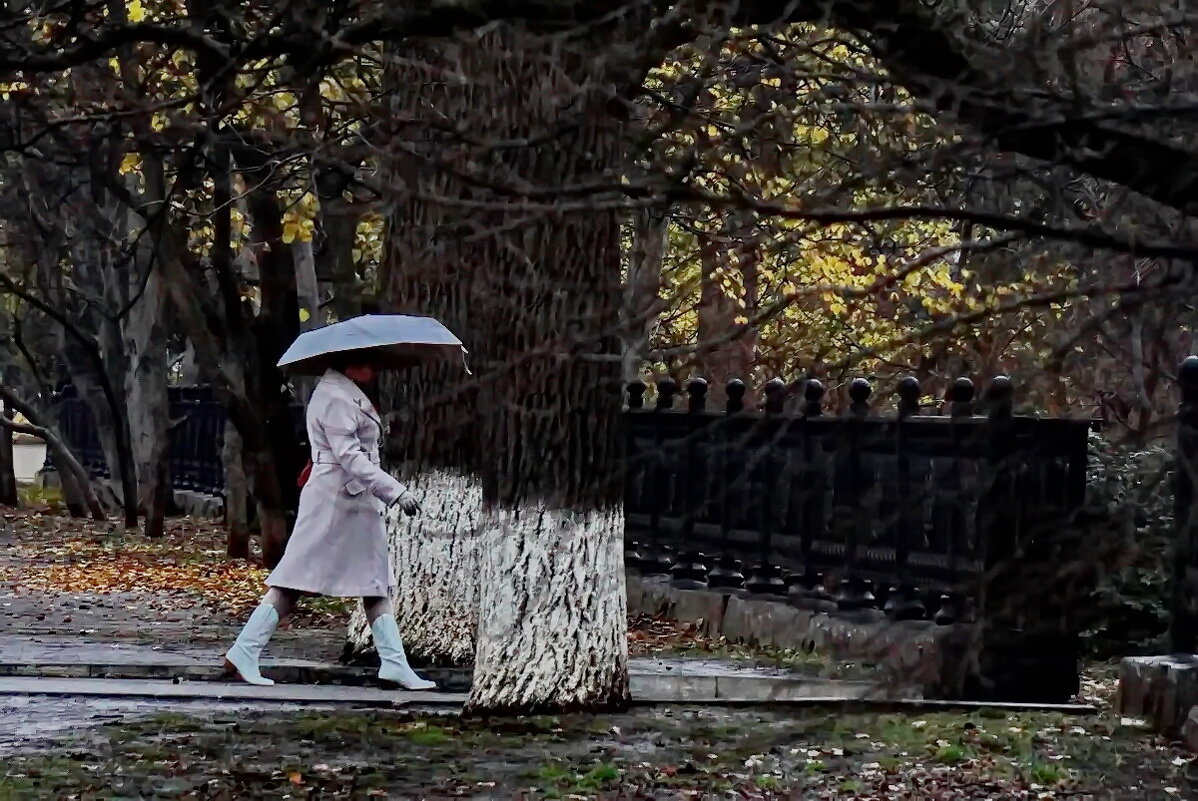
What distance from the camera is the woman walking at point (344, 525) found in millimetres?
11336

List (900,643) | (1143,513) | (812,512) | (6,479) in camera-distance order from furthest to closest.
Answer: (6,479) < (812,512) < (900,643) < (1143,513)

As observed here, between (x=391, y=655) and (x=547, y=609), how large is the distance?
1710 millimetres

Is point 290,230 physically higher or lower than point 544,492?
higher

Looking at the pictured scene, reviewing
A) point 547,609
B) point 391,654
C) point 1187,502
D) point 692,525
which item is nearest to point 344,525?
point 391,654

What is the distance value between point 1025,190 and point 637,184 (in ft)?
5.37

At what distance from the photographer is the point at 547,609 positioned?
995cm

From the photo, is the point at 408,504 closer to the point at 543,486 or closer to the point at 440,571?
the point at 543,486

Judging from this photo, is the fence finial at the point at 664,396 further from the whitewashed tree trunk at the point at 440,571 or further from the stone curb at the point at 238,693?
the stone curb at the point at 238,693

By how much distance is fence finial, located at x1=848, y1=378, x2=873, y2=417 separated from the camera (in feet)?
18.2

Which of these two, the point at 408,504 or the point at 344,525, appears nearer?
the point at 408,504

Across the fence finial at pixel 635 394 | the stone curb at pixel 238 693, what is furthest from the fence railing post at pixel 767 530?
the stone curb at pixel 238 693

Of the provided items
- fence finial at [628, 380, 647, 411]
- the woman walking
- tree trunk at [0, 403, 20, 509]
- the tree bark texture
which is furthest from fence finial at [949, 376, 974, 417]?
tree trunk at [0, 403, 20, 509]

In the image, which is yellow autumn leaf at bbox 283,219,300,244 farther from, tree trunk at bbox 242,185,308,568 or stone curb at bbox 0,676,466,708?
stone curb at bbox 0,676,466,708

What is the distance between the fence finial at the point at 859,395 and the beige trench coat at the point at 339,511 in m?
2.52
